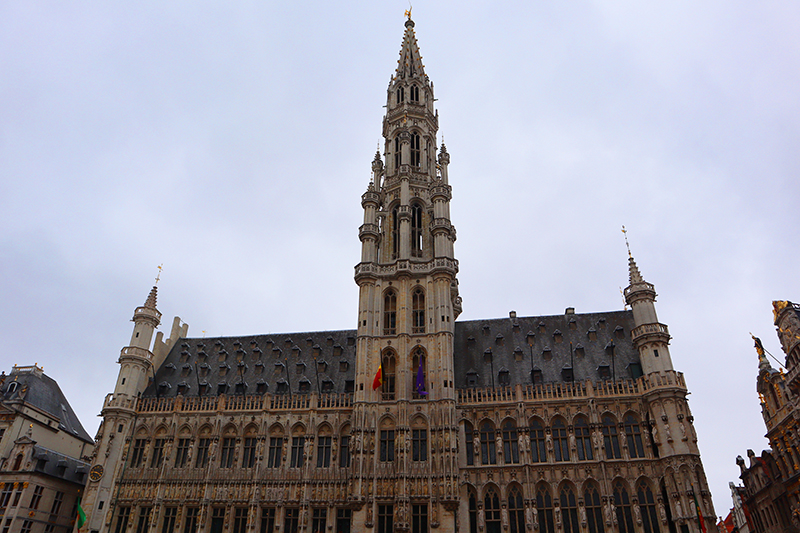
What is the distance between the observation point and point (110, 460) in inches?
1966

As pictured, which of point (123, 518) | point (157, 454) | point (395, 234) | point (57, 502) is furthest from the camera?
point (395, 234)

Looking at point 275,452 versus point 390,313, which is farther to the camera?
point 390,313

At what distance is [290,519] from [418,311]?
2136cm

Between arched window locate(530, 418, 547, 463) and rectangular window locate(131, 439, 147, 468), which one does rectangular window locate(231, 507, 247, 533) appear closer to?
rectangular window locate(131, 439, 147, 468)

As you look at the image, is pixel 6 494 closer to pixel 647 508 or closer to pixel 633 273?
pixel 647 508

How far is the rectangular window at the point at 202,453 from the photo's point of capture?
49503 millimetres

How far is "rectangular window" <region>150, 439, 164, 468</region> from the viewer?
165 feet

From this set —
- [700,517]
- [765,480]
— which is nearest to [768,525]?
[765,480]

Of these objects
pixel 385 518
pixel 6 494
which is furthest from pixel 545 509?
pixel 6 494

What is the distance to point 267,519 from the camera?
46.5 meters

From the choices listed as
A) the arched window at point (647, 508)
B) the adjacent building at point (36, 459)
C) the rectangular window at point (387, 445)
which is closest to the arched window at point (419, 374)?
the rectangular window at point (387, 445)

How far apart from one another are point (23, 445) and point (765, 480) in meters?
69.8

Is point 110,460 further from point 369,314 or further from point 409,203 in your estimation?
point 409,203

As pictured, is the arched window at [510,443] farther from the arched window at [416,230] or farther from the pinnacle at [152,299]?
the pinnacle at [152,299]
